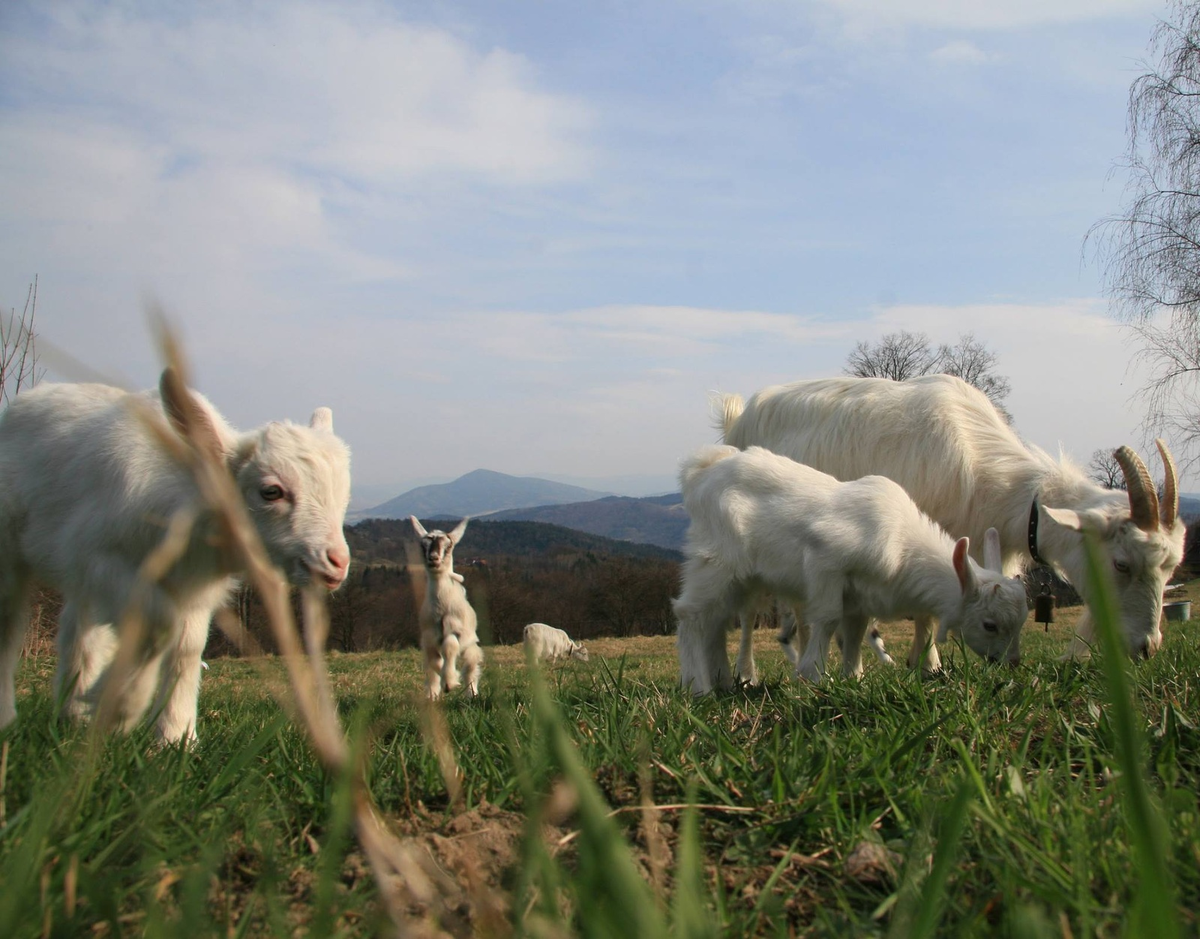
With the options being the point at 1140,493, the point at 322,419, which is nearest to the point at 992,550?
the point at 1140,493

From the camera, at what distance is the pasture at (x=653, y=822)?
110 centimetres

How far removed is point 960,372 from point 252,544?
43202 millimetres

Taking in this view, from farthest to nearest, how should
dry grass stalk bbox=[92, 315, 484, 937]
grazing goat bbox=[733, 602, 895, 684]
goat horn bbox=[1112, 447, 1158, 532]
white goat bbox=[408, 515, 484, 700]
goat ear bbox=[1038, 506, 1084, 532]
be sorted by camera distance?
1. white goat bbox=[408, 515, 484, 700]
2. grazing goat bbox=[733, 602, 895, 684]
3. goat horn bbox=[1112, 447, 1158, 532]
4. goat ear bbox=[1038, 506, 1084, 532]
5. dry grass stalk bbox=[92, 315, 484, 937]

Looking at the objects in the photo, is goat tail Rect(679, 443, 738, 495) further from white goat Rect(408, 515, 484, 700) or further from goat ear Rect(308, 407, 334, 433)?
white goat Rect(408, 515, 484, 700)

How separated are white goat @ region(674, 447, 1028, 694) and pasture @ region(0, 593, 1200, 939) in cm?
236

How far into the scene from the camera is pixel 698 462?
6.87 meters

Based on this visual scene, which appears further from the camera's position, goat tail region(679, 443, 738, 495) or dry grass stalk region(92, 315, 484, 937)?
goat tail region(679, 443, 738, 495)

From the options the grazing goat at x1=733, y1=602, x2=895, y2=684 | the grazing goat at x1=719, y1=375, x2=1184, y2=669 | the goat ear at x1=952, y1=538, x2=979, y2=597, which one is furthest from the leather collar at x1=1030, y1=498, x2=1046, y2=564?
the goat ear at x1=952, y1=538, x2=979, y2=597

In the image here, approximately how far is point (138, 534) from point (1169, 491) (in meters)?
6.58

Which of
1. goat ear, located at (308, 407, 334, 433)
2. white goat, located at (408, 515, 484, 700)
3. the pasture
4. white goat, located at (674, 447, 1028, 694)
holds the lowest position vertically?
white goat, located at (408, 515, 484, 700)

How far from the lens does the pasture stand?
3.60 ft

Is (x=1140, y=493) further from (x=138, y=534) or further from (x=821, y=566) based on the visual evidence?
(x=138, y=534)

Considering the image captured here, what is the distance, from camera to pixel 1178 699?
295 cm

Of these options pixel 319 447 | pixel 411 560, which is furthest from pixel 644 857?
pixel 319 447
